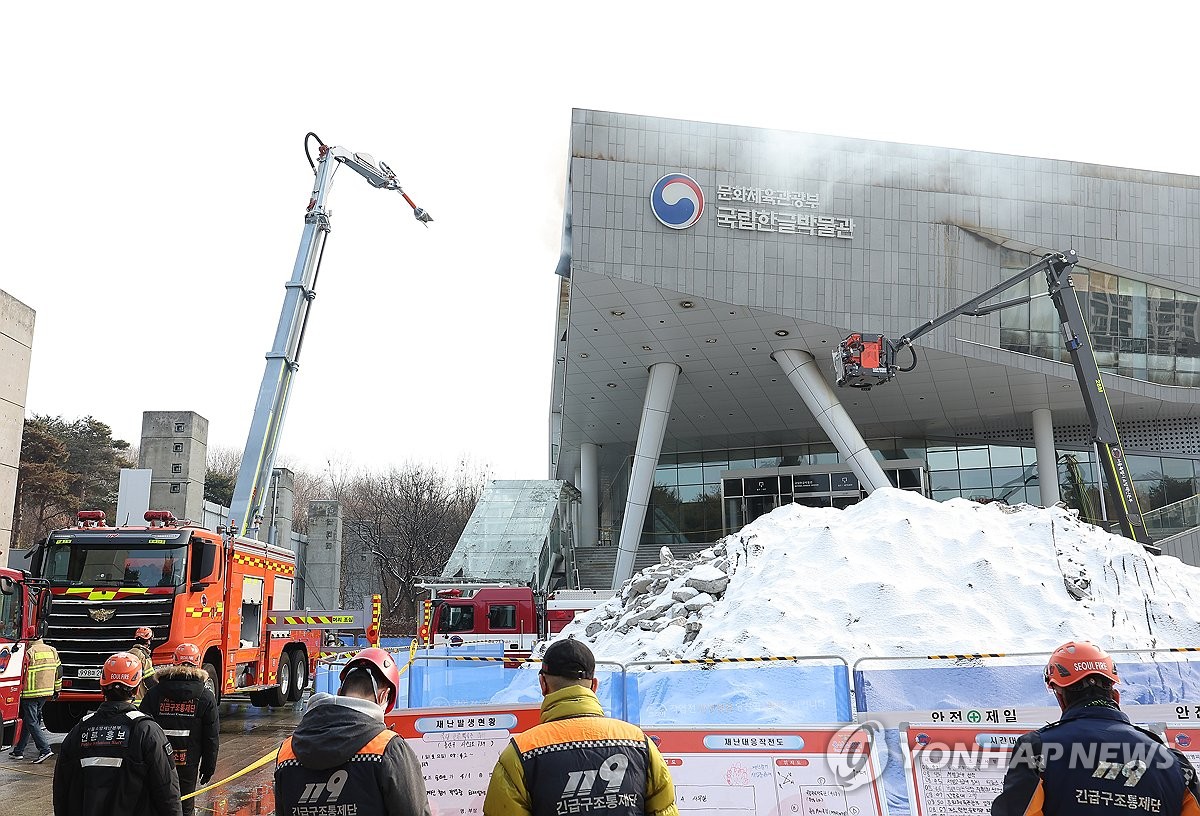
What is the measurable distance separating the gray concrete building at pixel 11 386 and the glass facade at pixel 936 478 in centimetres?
2945

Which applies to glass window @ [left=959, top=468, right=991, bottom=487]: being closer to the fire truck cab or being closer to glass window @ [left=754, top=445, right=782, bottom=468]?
glass window @ [left=754, top=445, right=782, bottom=468]

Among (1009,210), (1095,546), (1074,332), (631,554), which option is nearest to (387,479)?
(631,554)

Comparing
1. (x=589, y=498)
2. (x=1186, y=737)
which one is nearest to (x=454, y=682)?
(x=1186, y=737)

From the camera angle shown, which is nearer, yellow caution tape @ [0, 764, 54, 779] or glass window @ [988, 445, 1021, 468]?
yellow caution tape @ [0, 764, 54, 779]

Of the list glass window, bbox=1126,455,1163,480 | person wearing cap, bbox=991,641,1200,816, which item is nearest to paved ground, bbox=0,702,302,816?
person wearing cap, bbox=991,641,1200,816

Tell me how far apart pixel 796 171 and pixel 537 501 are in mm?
18299

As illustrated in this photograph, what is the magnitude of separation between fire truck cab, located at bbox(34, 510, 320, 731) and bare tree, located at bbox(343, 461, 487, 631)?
3631 centimetres

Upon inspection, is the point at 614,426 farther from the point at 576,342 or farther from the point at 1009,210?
the point at 1009,210

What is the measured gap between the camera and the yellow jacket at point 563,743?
2.98 m

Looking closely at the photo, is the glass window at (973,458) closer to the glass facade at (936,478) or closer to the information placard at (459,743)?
the glass facade at (936,478)

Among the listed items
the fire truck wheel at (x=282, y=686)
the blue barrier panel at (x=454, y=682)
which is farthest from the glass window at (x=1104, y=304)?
the fire truck wheel at (x=282, y=686)

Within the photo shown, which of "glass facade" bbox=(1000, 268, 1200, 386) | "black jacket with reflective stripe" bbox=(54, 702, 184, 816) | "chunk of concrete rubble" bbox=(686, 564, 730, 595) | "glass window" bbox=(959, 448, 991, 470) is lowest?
"black jacket with reflective stripe" bbox=(54, 702, 184, 816)

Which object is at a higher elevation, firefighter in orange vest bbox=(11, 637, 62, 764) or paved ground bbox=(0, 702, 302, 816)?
firefighter in orange vest bbox=(11, 637, 62, 764)

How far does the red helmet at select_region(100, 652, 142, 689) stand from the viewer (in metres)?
4.64
